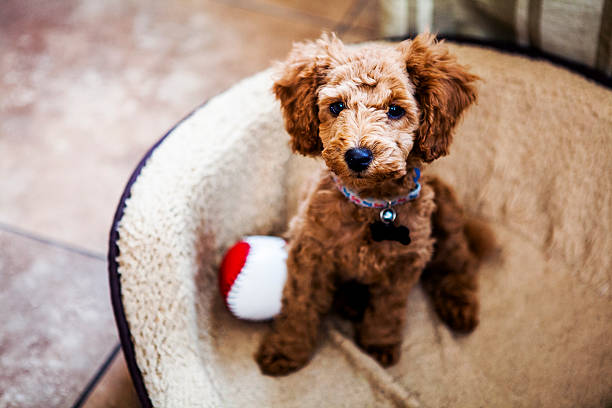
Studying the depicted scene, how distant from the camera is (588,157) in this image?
4.68ft

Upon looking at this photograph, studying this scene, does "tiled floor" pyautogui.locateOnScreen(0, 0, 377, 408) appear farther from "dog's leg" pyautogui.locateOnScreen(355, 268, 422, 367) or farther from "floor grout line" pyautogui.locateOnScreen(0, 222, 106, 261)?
"dog's leg" pyautogui.locateOnScreen(355, 268, 422, 367)

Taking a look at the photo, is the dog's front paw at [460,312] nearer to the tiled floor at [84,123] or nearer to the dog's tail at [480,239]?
the dog's tail at [480,239]

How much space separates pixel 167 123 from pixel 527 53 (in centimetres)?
139

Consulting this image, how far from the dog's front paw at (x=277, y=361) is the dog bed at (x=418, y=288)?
0.08 ft

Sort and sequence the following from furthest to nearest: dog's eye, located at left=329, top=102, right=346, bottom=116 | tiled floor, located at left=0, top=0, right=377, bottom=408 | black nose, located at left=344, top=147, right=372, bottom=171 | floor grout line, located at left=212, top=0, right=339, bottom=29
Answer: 1. floor grout line, located at left=212, top=0, right=339, bottom=29
2. tiled floor, located at left=0, top=0, right=377, bottom=408
3. dog's eye, located at left=329, top=102, right=346, bottom=116
4. black nose, located at left=344, top=147, right=372, bottom=171

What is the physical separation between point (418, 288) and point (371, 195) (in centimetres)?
56

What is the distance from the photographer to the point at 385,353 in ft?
4.40

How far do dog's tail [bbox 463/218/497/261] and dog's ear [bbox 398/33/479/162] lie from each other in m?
0.61

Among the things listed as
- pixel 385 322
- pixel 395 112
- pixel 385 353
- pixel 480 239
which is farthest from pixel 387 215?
pixel 480 239

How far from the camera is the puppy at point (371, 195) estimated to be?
98cm

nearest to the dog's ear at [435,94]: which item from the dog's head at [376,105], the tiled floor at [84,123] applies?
the dog's head at [376,105]

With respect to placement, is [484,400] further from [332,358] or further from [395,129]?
[395,129]

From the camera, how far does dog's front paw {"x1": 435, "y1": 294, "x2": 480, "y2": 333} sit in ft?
4.64

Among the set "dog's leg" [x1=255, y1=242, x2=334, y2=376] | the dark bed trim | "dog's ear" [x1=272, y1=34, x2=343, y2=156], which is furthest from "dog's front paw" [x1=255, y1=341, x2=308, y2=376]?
"dog's ear" [x1=272, y1=34, x2=343, y2=156]
